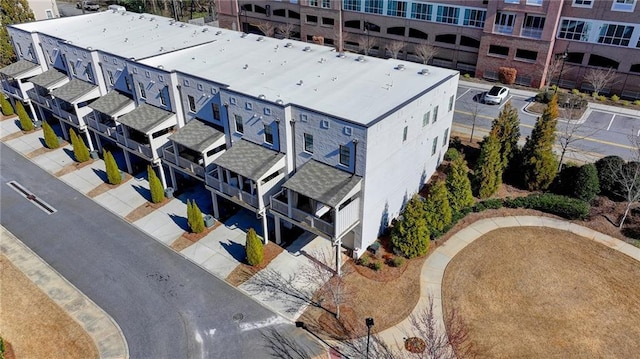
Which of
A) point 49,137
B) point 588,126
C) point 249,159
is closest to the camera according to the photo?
point 249,159

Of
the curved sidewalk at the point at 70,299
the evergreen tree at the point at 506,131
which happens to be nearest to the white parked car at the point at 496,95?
the evergreen tree at the point at 506,131

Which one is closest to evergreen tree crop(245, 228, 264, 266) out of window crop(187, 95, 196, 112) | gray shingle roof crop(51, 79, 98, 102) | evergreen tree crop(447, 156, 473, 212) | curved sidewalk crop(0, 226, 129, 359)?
curved sidewalk crop(0, 226, 129, 359)

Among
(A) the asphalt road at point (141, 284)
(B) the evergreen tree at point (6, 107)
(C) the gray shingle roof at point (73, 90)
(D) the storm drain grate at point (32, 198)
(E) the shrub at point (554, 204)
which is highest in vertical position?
(C) the gray shingle roof at point (73, 90)

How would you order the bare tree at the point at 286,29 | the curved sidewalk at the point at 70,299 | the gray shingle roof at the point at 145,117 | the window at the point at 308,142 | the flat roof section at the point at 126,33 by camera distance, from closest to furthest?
1. the curved sidewalk at the point at 70,299
2. the window at the point at 308,142
3. the gray shingle roof at the point at 145,117
4. the flat roof section at the point at 126,33
5. the bare tree at the point at 286,29

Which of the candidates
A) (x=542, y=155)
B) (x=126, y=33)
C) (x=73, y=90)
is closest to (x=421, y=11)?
(x=542, y=155)

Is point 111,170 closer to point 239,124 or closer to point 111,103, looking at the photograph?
point 111,103

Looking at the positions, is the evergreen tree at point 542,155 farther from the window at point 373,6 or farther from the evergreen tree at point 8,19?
the evergreen tree at point 8,19

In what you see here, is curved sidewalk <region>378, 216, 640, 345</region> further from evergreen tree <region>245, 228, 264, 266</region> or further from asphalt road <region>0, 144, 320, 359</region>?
evergreen tree <region>245, 228, 264, 266</region>
